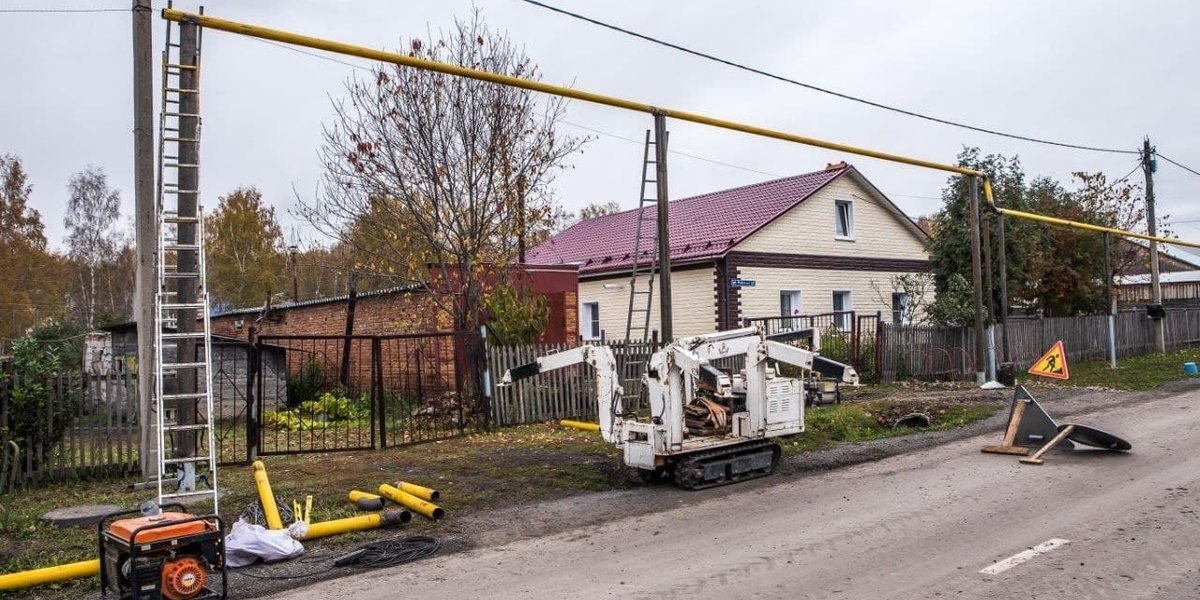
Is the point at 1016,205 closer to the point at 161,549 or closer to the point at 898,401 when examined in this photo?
the point at 898,401

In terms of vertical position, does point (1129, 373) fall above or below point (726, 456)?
above

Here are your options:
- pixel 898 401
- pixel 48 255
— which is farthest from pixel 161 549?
pixel 48 255

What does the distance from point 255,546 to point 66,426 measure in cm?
503

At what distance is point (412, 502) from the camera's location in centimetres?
870

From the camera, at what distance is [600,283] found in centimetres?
2752

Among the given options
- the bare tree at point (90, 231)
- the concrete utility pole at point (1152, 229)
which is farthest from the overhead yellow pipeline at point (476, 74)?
the bare tree at point (90, 231)

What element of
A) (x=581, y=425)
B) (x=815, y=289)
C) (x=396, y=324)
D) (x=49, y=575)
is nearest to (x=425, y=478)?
(x=581, y=425)

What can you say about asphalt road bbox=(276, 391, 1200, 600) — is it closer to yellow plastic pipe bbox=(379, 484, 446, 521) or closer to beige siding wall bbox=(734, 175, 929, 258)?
yellow plastic pipe bbox=(379, 484, 446, 521)

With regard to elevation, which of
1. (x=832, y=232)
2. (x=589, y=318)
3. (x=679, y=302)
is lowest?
(x=589, y=318)

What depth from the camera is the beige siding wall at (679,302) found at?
80.8 feet

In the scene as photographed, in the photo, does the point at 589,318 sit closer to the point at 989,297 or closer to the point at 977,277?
the point at 989,297

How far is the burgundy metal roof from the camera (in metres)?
25.4

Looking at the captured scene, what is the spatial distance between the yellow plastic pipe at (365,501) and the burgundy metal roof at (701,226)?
16325mm

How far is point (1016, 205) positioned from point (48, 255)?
48.5 m
